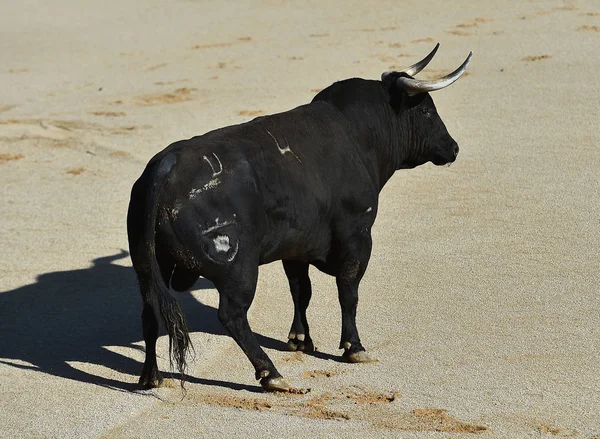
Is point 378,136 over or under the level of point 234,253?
over

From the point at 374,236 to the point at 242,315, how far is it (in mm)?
3184

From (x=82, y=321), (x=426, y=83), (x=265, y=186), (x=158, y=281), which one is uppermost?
(x=426, y=83)

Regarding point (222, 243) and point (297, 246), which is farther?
point (297, 246)

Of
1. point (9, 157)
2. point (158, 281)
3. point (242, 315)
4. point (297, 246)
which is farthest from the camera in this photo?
point (9, 157)

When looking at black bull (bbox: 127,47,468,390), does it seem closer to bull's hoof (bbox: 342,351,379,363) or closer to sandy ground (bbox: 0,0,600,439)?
bull's hoof (bbox: 342,351,379,363)

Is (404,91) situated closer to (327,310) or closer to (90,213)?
(327,310)

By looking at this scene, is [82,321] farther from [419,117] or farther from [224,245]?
[419,117]

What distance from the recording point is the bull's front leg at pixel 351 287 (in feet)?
23.3

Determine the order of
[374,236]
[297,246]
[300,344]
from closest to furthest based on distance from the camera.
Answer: [297,246] → [300,344] → [374,236]

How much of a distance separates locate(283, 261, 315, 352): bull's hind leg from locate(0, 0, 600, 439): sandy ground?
139mm

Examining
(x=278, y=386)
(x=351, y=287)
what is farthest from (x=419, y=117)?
(x=278, y=386)

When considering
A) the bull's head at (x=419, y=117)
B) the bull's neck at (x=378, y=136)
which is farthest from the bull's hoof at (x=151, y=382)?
the bull's head at (x=419, y=117)

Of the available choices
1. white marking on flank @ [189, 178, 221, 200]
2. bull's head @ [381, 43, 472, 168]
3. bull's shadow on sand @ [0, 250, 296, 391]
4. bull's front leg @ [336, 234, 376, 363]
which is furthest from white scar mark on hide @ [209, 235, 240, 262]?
bull's head @ [381, 43, 472, 168]

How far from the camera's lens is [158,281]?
6.33 meters
